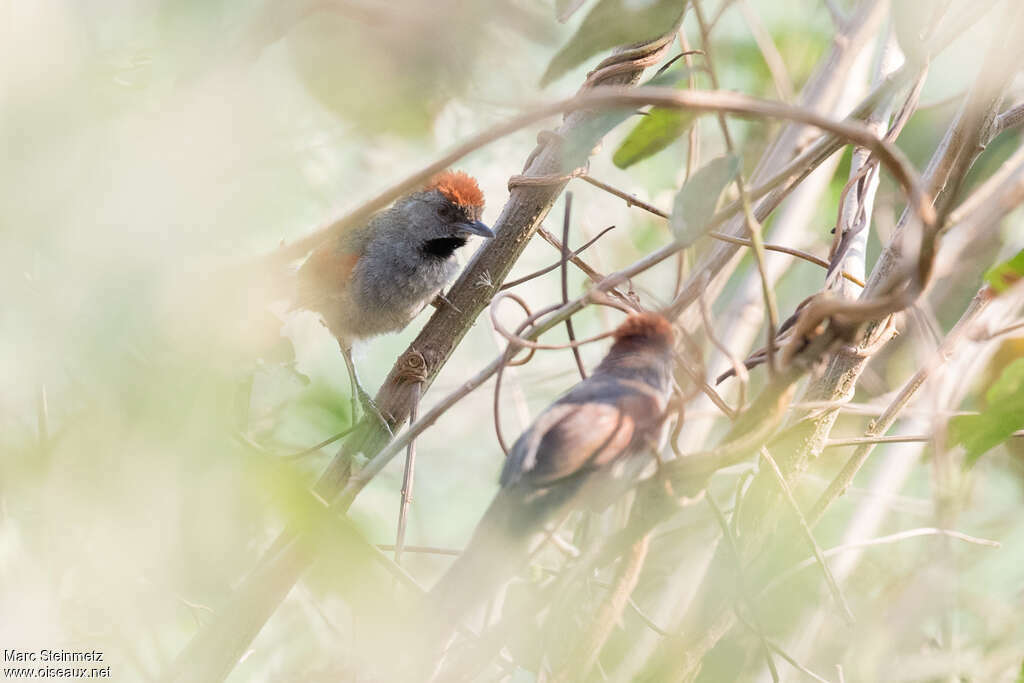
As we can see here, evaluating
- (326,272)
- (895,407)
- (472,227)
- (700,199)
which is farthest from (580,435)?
(326,272)

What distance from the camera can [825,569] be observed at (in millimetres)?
1786

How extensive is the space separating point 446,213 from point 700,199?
2.95m

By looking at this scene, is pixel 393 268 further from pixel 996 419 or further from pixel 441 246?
pixel 996 419

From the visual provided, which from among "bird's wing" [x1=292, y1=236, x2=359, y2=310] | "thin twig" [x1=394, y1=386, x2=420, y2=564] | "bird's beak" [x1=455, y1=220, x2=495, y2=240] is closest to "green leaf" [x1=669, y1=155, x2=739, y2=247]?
"thin twig" [x1=394, y1=386, x2=420, y2=564]

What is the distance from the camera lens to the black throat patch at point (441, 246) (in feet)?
14.3

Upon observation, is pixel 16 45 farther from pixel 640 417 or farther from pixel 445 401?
pixel 640 417

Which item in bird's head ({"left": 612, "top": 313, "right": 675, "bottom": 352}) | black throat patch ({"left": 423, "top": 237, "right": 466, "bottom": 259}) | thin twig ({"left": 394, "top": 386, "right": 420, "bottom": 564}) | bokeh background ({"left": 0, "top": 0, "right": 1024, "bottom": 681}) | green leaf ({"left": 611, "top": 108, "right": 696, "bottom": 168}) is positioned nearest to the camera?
bokeh background ({"left": 0, "top": 0, "right": 1024, "bottom": 681})

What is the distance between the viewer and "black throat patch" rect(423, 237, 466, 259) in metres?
4.37

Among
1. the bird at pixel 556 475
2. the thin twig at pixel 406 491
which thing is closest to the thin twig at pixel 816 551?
the bird at pixel 556 475

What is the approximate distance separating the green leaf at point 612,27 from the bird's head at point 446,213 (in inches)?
95.0

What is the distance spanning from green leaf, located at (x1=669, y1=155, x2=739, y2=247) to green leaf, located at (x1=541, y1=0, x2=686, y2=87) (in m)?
0.32

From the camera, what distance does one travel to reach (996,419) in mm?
1676

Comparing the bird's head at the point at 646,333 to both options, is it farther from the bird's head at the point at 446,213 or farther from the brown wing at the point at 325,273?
the brown wing at the point at 325,273

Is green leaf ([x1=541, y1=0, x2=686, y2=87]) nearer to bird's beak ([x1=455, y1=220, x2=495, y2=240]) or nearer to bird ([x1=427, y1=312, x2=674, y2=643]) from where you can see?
bird ([x1=427, y1=312, x2=674, y2=643])
